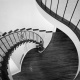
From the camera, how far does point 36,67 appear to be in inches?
219

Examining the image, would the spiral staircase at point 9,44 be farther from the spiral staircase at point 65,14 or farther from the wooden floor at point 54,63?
the spiral staircase at point 65,14

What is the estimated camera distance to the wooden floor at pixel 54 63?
526 centimetres

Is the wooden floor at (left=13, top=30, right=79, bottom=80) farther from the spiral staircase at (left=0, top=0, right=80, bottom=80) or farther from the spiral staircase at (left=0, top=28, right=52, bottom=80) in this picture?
the spiral staircase at (left=0, top=28, right=52, bottom=80)

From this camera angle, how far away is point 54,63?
5.43 metres

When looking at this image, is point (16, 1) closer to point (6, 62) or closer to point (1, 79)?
point (6, 62)

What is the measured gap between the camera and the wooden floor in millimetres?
5258

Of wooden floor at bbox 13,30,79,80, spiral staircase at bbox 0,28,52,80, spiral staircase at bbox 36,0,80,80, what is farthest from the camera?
wooden floor at bbox 13,30,79,80

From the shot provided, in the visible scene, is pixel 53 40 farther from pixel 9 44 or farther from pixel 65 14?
pixel 65 14

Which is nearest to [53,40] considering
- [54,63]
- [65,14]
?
[54,63]

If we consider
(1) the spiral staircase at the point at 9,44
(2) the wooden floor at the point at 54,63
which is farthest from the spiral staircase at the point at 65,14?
(2) the wooden floor at the point at 54,63

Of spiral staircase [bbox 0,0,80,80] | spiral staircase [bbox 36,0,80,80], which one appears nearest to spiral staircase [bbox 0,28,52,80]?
spiral staircase [bbox 0,0,80,80]

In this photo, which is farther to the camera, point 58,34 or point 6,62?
point 58,34

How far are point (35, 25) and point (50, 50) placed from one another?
132 cm

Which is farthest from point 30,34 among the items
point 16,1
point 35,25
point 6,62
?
point 6,62
